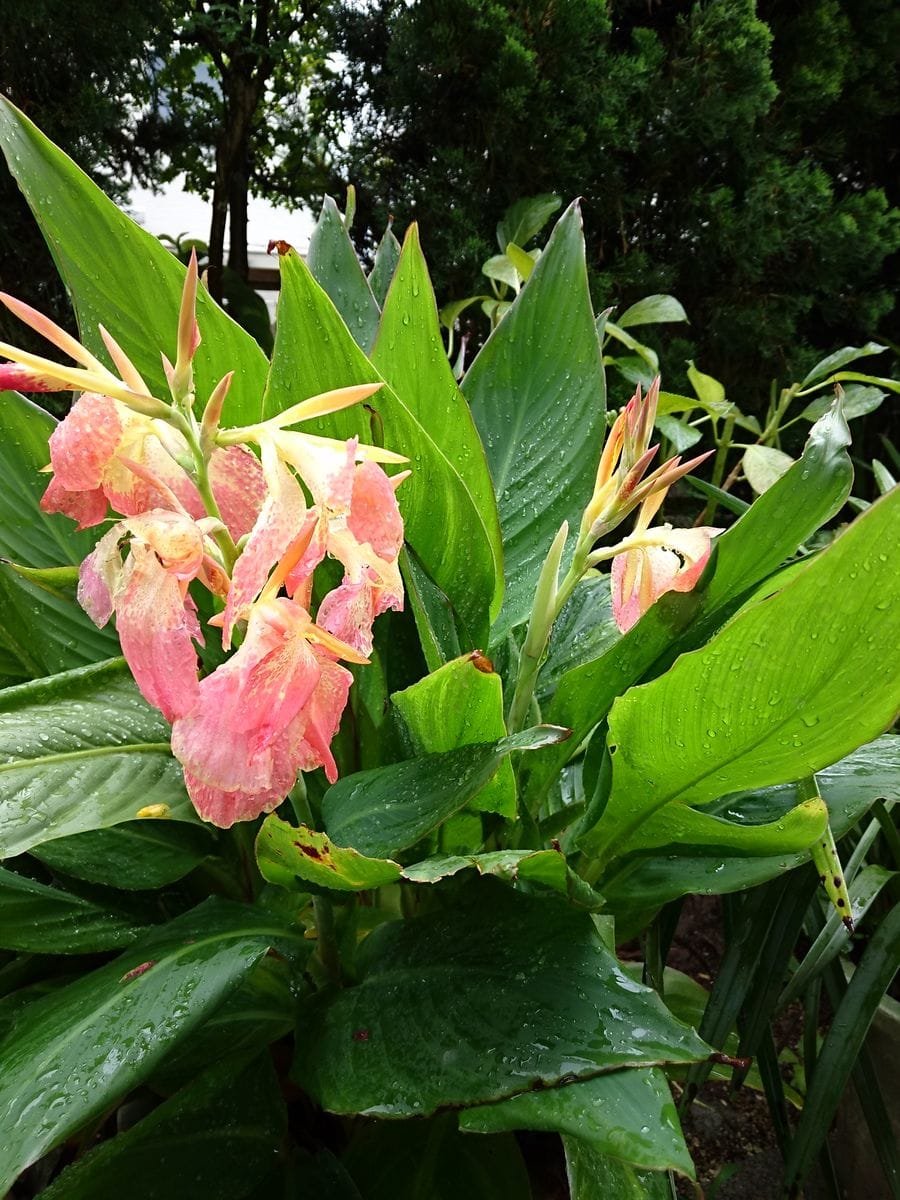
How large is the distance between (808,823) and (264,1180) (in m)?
0.32

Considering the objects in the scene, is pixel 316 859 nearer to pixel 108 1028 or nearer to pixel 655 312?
pixel 108 1028

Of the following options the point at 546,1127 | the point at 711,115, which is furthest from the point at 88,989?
the point at 711,115

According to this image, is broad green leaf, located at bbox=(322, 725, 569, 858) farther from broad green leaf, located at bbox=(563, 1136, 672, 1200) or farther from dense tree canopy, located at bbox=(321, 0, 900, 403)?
dense tree canopy, located at bbox=(321, 0, 900, 403)

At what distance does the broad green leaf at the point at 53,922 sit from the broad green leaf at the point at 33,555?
0.41 ft

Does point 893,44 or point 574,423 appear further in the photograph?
point 893,44

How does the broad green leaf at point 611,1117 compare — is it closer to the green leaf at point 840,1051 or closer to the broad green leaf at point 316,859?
the broad green leaf at point 316,859

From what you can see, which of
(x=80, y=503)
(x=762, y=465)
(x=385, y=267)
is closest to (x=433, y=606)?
(x=80, y=503)

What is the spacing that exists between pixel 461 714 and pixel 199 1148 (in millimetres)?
248

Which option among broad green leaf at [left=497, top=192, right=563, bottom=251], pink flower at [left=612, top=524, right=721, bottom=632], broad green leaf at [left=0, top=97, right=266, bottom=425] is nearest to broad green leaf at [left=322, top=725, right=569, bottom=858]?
pink flower at [left=612, top=524, right=721, bottom=632]

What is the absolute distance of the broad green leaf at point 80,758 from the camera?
313 millimetres

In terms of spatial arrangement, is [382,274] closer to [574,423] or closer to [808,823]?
[574,423]

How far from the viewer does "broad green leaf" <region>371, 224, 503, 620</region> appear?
47 centimetres

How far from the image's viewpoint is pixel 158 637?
273 millimetres

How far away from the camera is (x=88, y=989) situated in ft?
1.18
